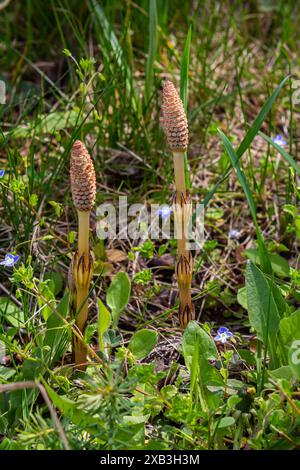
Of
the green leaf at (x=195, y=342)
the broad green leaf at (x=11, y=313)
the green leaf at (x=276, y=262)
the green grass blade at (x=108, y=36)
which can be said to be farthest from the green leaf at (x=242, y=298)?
the green grass blade at (x=108, y=36)

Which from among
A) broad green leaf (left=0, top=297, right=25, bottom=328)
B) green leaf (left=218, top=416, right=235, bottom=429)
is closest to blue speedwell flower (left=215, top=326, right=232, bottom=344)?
green leaf (left=218, top=416, right=235, bottom=429)

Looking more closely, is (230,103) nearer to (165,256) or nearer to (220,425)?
(165,256)

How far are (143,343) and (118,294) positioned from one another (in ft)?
0.74

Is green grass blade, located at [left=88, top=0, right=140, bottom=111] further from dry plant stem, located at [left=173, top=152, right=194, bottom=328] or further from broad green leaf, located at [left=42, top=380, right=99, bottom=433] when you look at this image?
broad green leaf, located at [left=42, top=380, right=99, bottom=433]

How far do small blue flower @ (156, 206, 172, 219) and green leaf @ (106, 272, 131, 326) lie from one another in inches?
15.7

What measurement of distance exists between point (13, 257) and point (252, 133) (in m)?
0.76

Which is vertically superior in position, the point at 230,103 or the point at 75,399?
the point at 230,103

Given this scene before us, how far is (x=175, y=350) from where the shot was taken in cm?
211

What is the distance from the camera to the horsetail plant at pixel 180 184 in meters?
1.79

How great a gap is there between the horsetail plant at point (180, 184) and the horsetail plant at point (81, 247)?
23 cm

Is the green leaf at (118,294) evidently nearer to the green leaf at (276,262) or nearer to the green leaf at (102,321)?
the green leaf at (102,321)

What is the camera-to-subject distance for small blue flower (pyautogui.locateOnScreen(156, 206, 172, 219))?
2484 millimetres
